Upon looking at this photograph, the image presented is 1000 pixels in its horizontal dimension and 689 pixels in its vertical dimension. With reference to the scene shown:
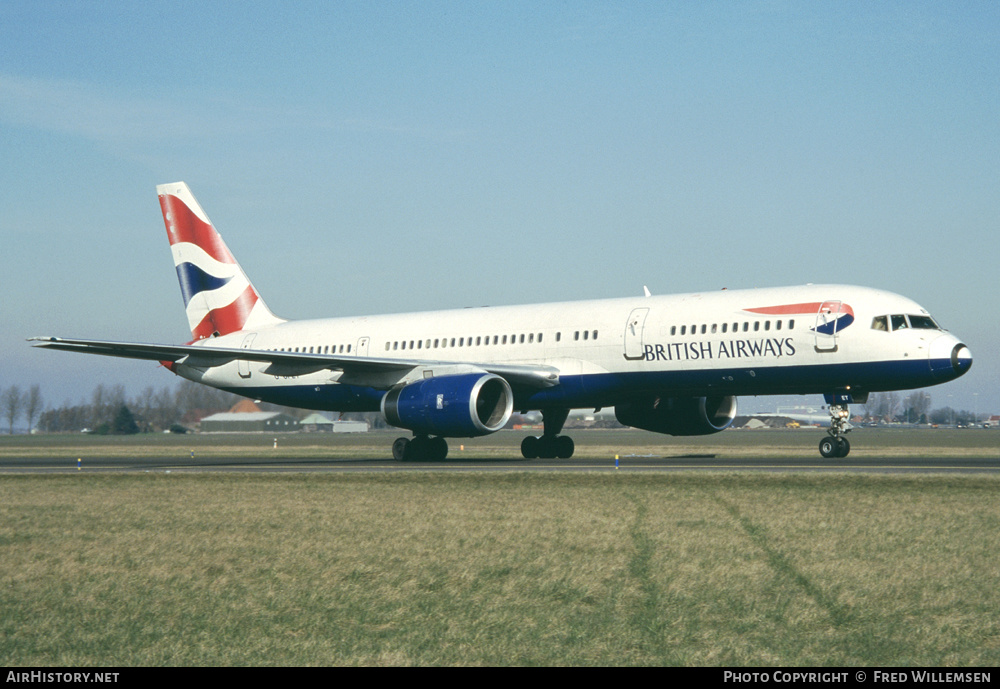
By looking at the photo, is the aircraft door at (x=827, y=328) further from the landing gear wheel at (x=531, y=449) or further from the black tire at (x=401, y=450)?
the black tire at (x=401, y=450)

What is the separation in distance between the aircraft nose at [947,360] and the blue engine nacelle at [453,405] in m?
10.2

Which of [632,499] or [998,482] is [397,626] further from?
[998,482]

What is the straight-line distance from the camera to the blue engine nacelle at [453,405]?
25578 millimetres

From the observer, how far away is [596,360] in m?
27.8

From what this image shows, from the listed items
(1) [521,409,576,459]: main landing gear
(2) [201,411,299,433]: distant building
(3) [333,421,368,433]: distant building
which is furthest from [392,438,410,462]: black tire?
(2) [201,411,299,433]: distant building

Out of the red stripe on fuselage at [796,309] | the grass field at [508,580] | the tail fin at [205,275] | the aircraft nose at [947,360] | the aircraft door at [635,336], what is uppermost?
the tail fin at [205,275]

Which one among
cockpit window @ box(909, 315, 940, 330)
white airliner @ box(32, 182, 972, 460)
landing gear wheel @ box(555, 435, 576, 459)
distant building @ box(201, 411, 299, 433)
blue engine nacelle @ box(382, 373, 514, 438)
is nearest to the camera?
cockpit window @ box(909, 315, 940, 330)

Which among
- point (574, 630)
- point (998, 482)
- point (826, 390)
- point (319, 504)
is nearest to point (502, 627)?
point (574, 630)

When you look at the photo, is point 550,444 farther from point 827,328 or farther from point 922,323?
point 922,323

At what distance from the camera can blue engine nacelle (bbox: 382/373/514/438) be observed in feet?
83.9

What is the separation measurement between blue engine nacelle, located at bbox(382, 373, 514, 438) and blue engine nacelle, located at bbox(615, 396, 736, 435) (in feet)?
16.2

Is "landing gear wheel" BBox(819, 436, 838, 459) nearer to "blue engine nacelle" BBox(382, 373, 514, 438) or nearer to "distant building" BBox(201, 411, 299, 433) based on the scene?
"blue engine nacelle" BBox(382, 373, 514, 438)

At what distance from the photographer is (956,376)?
79.9ft

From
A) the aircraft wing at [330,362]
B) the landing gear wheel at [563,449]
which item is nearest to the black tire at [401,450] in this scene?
the aircraft wing at [330,362]
